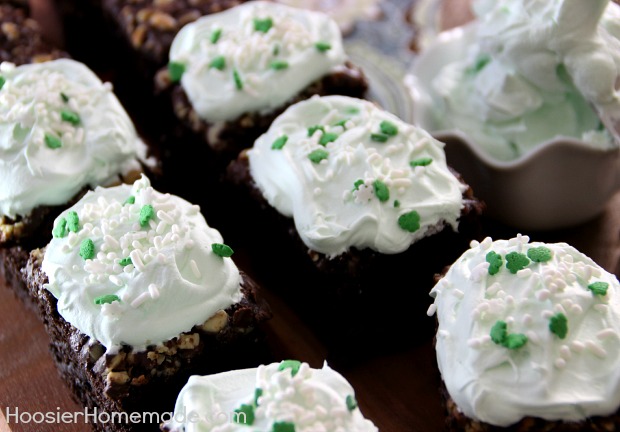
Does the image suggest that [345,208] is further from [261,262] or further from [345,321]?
[261,262]

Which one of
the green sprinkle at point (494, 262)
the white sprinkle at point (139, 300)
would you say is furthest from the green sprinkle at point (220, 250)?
the green sprinkle at point (494, 262)

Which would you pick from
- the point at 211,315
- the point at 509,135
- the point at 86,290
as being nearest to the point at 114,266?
the point at 86,290

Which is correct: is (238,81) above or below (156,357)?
above

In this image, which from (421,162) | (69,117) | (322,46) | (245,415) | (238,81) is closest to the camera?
(245,415)

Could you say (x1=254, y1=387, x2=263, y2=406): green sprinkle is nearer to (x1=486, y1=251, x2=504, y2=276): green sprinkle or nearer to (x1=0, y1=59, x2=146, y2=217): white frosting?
(x1=486, y1=251, x2=504, y2=276): green sprinkle

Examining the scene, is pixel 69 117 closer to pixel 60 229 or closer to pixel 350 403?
pixel 60 229

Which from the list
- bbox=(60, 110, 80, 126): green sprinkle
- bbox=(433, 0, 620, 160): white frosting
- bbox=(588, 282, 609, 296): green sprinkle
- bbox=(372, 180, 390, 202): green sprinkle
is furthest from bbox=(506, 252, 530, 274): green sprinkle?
bbox=(60, 110, 80, 126): green sprinkle

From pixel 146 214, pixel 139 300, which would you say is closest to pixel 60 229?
pixel 146 214
